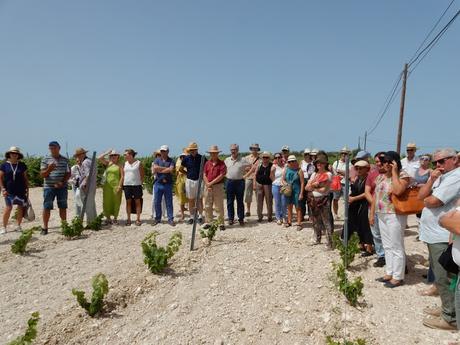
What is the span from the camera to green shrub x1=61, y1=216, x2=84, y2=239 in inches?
296

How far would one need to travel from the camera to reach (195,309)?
4.44m

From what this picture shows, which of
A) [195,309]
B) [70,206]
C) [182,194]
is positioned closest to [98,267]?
[195,309]

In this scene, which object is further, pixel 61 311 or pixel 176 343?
pixel 61 311

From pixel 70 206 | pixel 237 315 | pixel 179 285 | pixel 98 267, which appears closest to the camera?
pixel 237 315

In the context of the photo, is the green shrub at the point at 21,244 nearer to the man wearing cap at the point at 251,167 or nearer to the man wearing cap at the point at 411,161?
the man wearing cap at the point at 251,167

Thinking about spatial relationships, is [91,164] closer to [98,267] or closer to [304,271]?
[98,267]

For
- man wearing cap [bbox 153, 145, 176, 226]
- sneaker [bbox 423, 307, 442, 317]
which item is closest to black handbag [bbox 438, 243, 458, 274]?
sneaker [bbox 423, 307, 442, 317]

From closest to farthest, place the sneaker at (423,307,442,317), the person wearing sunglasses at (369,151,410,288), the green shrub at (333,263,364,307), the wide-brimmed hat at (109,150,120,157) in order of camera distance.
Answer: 1. the sneaker at (423,307,442,317)
2. the green shrub at (333,263,364,307)
3. the person wearing sunglasses at (369,151,410,288)
4. the wide-brimmed hat at (109,150,120,157)

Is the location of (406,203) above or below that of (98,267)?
above

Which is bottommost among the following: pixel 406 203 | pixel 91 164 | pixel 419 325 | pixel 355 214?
pixel 419 325

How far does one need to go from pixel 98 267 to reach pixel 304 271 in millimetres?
3451

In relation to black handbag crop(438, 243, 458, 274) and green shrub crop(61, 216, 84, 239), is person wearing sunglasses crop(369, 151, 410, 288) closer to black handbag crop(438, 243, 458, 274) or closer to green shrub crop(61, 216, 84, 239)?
black handbag crop(438, 243, 458, 274)

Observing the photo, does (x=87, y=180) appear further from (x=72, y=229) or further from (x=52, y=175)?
(x=72, y=229)

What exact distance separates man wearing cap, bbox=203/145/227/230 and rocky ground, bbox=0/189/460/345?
1048 millimetres
